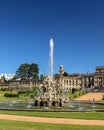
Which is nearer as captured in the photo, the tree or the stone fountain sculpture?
the stone fountain sculpture

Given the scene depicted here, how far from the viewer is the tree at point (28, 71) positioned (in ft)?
532

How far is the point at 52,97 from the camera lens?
43906 millimetres

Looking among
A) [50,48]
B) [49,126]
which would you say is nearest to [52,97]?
[50,48]

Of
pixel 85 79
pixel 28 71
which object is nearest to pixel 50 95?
pixel 28 71

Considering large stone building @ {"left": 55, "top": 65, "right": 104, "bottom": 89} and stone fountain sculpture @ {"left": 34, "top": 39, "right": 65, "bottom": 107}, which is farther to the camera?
large stone building @ {"left": 55, "top": 65, "right": 104, "bottom": 89}

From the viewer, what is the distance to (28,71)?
166m

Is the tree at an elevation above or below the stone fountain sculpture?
above

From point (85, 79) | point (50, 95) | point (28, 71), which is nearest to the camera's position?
point (50, 95)

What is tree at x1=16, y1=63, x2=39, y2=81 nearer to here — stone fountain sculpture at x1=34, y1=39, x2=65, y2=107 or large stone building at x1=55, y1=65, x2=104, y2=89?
large stone building at x1=55, y1=65, x2=104, y2=89

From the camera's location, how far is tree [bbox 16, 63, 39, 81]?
532ft

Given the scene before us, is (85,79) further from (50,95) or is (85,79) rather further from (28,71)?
(50,95)

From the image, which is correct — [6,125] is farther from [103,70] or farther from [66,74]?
[66,74]

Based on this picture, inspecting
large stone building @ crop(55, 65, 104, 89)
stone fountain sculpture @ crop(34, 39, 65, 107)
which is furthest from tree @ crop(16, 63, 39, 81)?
stone fountain sculpture @ crop(34, 39, 65, 107)

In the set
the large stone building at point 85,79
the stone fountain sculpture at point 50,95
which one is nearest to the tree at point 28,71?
the large stone building at point 85,79
